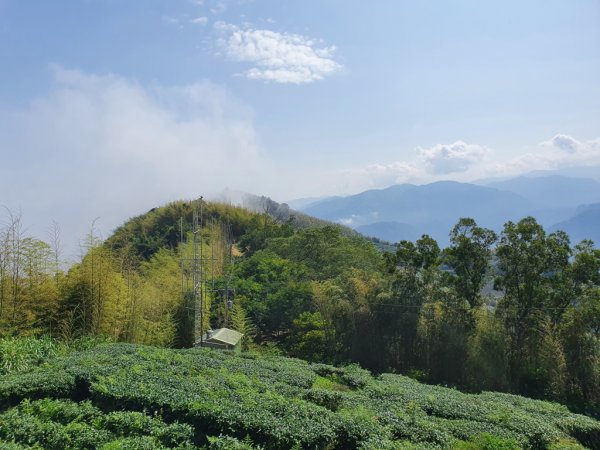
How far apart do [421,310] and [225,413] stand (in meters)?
11.0

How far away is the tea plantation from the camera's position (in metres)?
6.29

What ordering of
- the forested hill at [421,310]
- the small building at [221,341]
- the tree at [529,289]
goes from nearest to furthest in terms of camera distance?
1. the forested hill at [421,310]
2. the small building at [221,341]
3. the tree at [529,289]

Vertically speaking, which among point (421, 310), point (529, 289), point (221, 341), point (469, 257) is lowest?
point (221, 341)

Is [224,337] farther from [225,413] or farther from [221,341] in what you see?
[225,413]

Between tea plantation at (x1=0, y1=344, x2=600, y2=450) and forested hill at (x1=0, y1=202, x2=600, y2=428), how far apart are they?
2705 millimetres

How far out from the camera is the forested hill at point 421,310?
12.5m

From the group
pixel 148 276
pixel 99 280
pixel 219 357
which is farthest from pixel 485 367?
pixel 148 276

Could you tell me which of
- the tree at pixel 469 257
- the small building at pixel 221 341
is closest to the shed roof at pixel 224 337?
the small building at pixel 221 341

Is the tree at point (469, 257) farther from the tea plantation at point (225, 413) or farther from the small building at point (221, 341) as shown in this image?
the small building at point (221, 341)

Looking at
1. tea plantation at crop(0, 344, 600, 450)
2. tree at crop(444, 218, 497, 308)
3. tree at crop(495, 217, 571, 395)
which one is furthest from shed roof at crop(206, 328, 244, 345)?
tree at crop(495, 217, 571, 395)

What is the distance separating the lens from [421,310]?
1609cm

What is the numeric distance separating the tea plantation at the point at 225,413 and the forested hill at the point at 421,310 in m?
2.71

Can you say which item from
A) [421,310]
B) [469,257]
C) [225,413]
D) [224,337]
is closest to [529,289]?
[469,257]

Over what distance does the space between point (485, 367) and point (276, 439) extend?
37.1 feet
